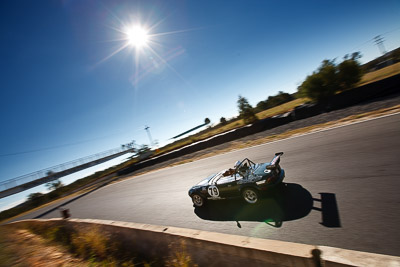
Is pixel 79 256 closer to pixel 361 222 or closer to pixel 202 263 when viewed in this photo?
pixel 202 263

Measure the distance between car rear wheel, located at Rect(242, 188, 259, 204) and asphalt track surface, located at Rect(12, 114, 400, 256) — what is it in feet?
0.61

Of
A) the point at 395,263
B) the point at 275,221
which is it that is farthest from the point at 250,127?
the point at 395,263

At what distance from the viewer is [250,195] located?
18.5ft

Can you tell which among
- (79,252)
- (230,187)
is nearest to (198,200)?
(230,187)

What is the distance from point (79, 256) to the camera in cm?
544

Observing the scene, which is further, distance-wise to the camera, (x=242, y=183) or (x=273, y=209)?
(x=242, y=183)

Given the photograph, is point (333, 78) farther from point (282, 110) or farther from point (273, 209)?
point (273, 209)

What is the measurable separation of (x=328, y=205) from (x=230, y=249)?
9.60 feet

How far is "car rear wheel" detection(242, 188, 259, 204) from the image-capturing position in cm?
550

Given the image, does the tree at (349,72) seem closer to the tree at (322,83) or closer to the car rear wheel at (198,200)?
the tree at (322,83)

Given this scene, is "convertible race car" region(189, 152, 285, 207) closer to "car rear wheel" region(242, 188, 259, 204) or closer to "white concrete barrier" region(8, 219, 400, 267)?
"car rear wheel" region(242, 188, 259, 204)

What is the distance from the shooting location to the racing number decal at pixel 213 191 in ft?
20.4

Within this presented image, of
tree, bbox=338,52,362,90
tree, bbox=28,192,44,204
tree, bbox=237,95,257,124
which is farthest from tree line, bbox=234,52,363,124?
tree, bbox=28,192,44,204

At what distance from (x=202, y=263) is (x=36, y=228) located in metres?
9.16
